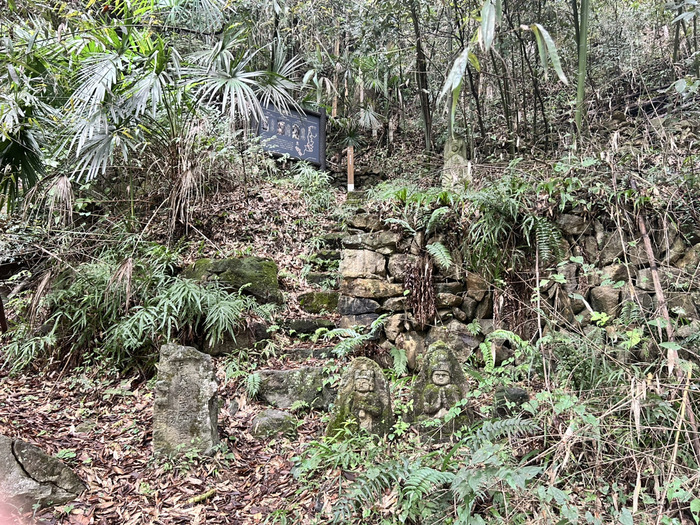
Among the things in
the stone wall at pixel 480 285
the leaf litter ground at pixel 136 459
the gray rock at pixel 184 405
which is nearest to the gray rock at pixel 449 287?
the stone wall at pixel 480 285

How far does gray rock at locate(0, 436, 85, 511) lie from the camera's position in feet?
7.95

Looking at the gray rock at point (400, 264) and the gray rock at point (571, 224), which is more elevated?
the gray rock at point (571, 224)

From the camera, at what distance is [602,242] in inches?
148

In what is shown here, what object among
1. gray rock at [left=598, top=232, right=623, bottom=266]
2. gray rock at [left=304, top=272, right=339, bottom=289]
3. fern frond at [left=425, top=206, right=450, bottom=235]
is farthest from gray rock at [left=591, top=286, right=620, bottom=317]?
gray rock at [left=304, top=272, right=339, bottom=289]

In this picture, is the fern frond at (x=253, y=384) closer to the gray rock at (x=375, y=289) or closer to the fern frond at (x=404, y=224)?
the gray rock at (x=375, y=289)

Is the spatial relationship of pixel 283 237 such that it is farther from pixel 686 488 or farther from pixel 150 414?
pixel 686 488

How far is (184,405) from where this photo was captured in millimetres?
3047

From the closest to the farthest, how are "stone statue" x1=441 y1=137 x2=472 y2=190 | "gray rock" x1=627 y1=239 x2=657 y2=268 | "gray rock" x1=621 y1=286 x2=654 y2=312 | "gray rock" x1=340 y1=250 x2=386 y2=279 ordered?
"gray rock" x1=621 y1=286 x2=654 y2=312, "gray rock" x1=627 y1=239 x2=657 y2=268, "gray rock" x1=340 y1=250 x2=386 y2=279, "stone statue" x1=441 y1=137 x2=472 y2=190

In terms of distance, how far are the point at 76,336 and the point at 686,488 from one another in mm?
4684

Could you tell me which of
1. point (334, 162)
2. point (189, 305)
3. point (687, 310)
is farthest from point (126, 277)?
point (334, 162)

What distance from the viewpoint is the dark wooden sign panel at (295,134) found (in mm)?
7439

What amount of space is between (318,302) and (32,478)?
2.78 m

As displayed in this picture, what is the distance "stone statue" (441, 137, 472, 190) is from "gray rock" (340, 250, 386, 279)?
1013 millimetres

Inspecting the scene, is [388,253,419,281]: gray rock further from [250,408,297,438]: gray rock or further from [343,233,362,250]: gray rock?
[250,408,297,438]: gray rock
